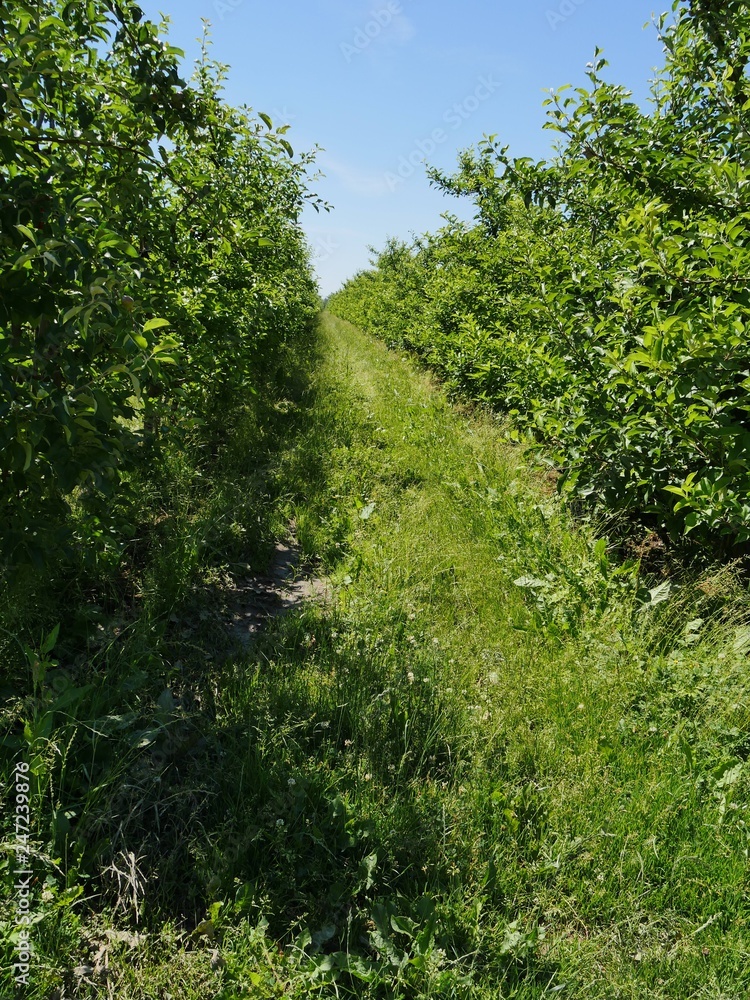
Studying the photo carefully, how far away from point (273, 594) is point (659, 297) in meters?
2.97

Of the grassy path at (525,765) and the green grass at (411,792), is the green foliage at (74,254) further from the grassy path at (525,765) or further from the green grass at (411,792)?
the grassy path at (525,765)

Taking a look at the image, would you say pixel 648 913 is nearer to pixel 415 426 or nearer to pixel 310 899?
pixel 310 899

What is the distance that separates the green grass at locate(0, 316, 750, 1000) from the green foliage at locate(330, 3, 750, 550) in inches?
24.8

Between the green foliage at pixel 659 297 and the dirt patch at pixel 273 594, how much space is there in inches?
76.2

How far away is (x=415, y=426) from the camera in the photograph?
7.01 m

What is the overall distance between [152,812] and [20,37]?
2497 millimetres

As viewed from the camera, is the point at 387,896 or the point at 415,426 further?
the point at 415,426

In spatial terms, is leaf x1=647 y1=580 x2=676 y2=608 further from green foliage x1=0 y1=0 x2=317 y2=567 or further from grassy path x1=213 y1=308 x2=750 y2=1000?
green foliage x1=0 y1=0 x2=317 y2=567

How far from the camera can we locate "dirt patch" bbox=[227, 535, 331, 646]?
3.53m

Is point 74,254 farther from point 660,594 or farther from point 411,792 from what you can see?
point 660,594

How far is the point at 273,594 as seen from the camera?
3926mm

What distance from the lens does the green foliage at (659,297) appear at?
3.05 m

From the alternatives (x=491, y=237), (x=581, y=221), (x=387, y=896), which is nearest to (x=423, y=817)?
(x=387, y=896)

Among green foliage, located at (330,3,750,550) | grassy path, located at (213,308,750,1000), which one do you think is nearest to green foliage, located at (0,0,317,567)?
grassy path, located at (213,308,750,1000)
